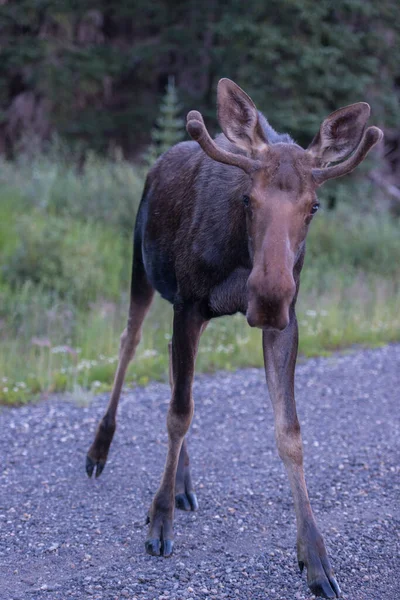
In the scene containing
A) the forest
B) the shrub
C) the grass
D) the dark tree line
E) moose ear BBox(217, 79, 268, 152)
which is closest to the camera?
moose ear BBox(217, 79, 268, 152)

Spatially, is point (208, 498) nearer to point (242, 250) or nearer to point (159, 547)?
point (159, 547)

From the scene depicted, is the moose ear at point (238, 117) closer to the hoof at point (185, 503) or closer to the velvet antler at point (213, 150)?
the velvet antler at point (213, 150)

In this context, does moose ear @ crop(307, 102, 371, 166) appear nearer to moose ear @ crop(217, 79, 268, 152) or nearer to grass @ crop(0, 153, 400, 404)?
moose ear @ crop(217, 79, 268, 152)

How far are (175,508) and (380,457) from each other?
1.66 m

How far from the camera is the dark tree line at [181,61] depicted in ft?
56.1

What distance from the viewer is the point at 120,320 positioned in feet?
29.3

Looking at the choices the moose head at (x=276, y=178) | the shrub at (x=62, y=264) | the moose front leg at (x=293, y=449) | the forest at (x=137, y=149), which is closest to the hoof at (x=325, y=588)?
the moose front leg at (x=293, y=449)

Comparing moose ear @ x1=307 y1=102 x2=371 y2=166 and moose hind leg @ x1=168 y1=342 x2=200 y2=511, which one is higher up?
moose ear @ x1=307 y1=102 x2=371 y2=166

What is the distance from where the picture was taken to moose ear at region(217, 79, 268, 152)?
13.0 feet

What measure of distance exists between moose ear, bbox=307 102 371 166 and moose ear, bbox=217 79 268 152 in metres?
0.27

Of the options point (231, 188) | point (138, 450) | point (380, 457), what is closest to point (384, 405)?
point (380, 457)

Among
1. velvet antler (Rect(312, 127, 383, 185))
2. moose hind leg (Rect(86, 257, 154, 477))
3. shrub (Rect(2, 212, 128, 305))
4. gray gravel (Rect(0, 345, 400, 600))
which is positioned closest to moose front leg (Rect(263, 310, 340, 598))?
gray gravel (Rect(0, 345, 400, 600))

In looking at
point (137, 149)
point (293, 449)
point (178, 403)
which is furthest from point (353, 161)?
point (137, 149)

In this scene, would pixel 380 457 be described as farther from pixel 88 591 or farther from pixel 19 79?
pixel 19 79
